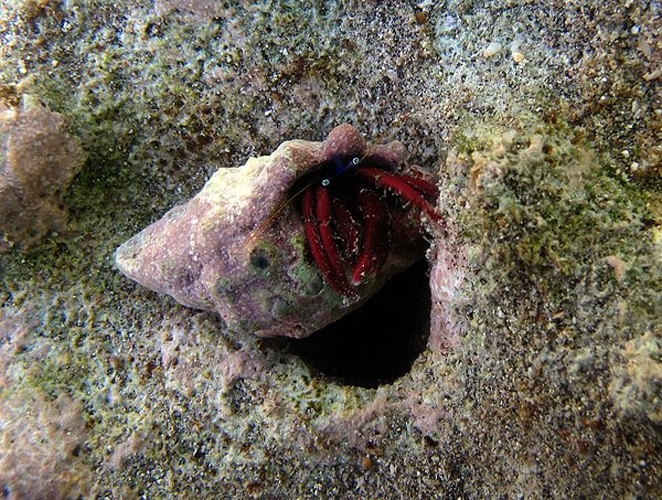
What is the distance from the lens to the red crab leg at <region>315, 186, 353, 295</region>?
96.2 inches

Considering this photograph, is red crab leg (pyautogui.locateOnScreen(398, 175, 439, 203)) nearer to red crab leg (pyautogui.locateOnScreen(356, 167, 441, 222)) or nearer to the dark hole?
red crab leg (pyautogui.locateOnScreen(356, 167, 441, 222))

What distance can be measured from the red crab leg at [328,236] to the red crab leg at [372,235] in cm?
8

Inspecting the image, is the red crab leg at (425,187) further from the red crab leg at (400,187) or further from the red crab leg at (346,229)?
the red crab leg at (346,229)

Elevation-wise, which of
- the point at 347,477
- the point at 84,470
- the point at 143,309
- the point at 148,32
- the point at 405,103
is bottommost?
the point at 84,470

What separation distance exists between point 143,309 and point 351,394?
1.50m

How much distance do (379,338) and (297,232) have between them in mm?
1276

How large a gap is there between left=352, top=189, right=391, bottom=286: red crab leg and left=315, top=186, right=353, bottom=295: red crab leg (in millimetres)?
78

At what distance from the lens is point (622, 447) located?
6.67 feet

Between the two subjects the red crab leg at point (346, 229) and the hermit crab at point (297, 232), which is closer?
the hermit crab at point (297, 232)

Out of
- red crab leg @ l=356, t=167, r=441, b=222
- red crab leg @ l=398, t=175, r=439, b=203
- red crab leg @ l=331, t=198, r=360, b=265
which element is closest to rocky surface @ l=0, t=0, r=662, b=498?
red crab leg @ l=356, t=167, r=441, b=222

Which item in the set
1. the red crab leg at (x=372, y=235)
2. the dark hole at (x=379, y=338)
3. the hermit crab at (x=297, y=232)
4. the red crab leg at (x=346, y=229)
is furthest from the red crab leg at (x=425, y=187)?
the dark hole at (x=379, y=338)

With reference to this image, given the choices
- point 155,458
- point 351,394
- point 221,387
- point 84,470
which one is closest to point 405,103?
point 351,394

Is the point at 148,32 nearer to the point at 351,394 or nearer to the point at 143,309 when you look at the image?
the point at 143,309

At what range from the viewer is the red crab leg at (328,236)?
2.44 metres
